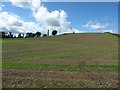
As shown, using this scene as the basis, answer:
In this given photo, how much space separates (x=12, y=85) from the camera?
20.1ft

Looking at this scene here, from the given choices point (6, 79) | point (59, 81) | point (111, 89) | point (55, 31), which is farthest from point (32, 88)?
point (55, 31)

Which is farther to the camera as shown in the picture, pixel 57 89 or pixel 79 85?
pixel 79 85

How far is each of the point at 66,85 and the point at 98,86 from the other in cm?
152

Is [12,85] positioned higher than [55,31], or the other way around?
[55,31]

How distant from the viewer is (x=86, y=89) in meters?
5.77

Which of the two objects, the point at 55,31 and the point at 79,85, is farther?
the point at 55,31

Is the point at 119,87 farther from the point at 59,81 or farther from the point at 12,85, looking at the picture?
the point at 12,85

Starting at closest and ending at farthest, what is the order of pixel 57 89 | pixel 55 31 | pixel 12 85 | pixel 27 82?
pixel 57 89 < pixel 12 85 < pixel 27 82 < pixel 55 31

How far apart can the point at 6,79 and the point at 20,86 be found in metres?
1.52

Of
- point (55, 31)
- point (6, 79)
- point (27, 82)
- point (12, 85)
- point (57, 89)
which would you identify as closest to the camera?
point (57, 89)

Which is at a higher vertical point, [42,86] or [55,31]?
[55,31]

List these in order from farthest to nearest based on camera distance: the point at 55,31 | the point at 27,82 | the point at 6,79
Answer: the point at 55,31 < the point at 6,79 < the point at 27,82

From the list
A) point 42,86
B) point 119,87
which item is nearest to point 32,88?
point 42,86

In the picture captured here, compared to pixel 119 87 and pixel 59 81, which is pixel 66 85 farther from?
pixel 119 87
